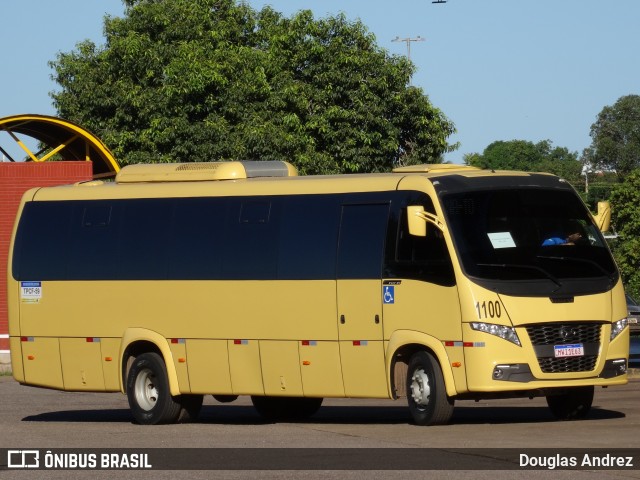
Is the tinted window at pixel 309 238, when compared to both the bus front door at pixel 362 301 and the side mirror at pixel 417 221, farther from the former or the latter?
the side mirror at pixel 417 221

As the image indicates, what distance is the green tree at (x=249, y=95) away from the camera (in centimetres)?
5644

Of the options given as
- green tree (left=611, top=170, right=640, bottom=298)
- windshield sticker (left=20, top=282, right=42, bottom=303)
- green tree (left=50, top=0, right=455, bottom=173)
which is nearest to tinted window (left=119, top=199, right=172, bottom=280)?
windshield sticker (left=20, top=282, right=42, bottom=303)

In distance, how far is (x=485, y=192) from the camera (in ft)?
56.7

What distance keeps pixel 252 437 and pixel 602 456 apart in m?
4.47

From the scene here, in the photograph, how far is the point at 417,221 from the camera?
55.2 ft

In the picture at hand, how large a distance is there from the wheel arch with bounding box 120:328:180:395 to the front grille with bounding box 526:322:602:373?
4.91 m

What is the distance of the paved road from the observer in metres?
13.9

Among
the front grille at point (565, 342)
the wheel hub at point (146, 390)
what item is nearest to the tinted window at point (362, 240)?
the front grille at point (565, 342)

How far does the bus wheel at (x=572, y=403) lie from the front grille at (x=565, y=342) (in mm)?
725

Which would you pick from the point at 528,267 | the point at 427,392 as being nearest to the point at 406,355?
the point at 427,392

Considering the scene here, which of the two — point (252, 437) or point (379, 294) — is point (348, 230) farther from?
point (252, 437)

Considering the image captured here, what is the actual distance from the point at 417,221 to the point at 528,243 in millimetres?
1204

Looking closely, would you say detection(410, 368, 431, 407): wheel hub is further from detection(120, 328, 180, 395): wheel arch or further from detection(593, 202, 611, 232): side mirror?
detection(120, 328, 180, 395): wheel arch

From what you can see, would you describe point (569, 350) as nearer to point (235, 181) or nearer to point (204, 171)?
point (235, 181)
